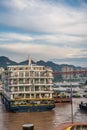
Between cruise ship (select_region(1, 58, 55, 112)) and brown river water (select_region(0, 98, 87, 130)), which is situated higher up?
cruise ship (select_region(1, 58, 55, 112))

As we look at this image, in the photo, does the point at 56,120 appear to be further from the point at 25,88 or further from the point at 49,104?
the point at 25,88

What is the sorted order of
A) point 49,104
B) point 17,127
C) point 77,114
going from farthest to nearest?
point 49,104
point 77,114
point 17,127

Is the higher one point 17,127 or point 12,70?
point 12,70

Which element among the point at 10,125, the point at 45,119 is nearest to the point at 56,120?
the point at 45,119

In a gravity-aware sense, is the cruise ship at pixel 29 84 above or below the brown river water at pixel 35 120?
above

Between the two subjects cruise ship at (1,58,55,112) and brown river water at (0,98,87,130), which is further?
cruise ship at (1,58,55,112)

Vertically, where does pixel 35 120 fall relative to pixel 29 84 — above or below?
below

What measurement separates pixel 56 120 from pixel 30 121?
11.4 ft

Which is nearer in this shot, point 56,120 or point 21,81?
point 56,120

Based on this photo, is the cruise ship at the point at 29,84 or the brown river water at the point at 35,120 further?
the cruise ship at the point at 29,84

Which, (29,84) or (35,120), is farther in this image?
(29,84)

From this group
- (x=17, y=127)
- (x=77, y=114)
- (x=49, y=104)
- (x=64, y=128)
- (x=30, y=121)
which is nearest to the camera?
(x=64, y=128)

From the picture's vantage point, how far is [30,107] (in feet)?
179

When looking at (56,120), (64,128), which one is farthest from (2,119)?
(64,128)
